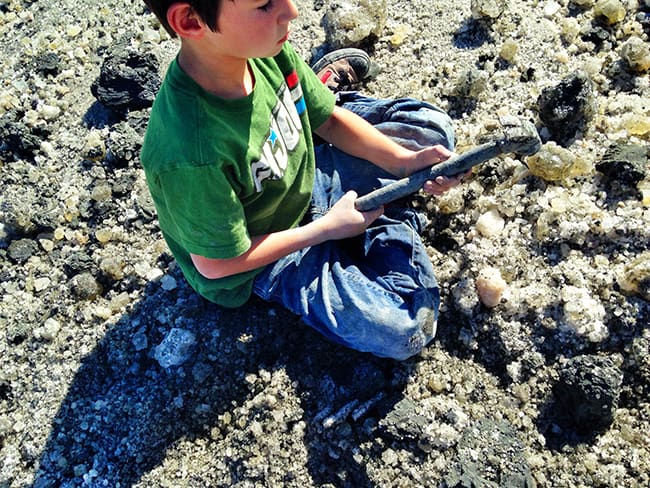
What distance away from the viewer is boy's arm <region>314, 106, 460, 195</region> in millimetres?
2320

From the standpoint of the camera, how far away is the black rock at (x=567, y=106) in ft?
8.21

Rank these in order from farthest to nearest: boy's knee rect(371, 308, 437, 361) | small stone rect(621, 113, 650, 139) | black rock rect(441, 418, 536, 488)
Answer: small stone rect(621, 113, 650, 139) < boy's knee rect(371, 308, 437, 361) < black rock rect(441, 418, 536, 488)

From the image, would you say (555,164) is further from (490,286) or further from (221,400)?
(221,400)

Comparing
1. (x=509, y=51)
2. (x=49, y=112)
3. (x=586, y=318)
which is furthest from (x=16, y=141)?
(x=586, y=318)

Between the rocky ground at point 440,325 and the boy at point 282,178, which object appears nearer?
the boy at point 282,178

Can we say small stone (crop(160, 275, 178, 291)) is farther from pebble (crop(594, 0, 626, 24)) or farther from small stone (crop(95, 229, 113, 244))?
pebble (crop(594, 0, 626, 24))

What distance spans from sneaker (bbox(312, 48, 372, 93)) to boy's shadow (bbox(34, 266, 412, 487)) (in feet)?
3.51

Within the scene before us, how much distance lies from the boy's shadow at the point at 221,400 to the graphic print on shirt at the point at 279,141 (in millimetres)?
655

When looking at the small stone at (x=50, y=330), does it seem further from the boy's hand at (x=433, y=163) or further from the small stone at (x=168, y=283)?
the boy's hand at (x=433, y=163)

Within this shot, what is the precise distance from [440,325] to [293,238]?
2.18ft

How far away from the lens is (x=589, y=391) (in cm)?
203

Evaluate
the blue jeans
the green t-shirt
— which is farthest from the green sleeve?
the blue jeans

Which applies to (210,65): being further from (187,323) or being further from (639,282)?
(639,282)

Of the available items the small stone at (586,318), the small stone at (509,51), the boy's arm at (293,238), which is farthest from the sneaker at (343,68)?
the small stone at (586,318)
